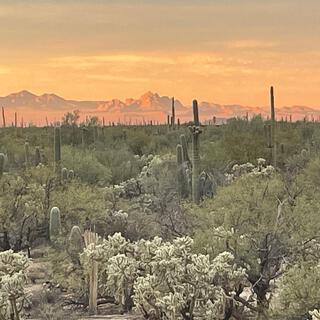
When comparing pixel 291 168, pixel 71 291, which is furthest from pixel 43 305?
pixel 291 168

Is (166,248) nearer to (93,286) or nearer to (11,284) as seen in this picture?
(11,284)

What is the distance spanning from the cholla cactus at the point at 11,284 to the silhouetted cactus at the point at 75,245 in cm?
383

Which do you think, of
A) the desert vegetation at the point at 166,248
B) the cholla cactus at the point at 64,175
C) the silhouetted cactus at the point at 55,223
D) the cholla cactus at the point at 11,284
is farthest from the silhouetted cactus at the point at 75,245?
the cholla cactus at the point at 64,175

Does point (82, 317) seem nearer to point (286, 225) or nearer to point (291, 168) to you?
point (286, 225)

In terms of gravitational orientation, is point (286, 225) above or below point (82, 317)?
above

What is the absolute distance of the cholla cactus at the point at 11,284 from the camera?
16.2 metres

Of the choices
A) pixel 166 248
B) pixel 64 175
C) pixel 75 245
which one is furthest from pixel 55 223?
pixel 166 248

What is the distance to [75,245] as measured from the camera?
2148 cm

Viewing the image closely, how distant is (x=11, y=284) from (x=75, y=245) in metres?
5.38

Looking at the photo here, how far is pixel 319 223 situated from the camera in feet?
63.3

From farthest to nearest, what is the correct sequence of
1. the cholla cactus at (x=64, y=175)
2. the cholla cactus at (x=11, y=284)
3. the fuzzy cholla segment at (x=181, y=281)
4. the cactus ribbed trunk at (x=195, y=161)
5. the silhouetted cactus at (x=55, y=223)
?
1. the cholla cactus at (x=64, y=175)
2. the cactus ribbed trunk at (x=195, y=161)
3. the silhouetted cactus at (x=55, y=223)
4. the cholla cactus at (x=11, y=284)
5. the fuzzy cholla segment at (x=181, y=281)

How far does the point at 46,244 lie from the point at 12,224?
146 cm

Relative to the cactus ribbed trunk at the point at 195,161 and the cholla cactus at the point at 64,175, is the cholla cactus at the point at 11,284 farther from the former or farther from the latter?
the cholla cactus at the point at 64,175

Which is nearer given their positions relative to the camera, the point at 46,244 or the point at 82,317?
the point at 82,317
